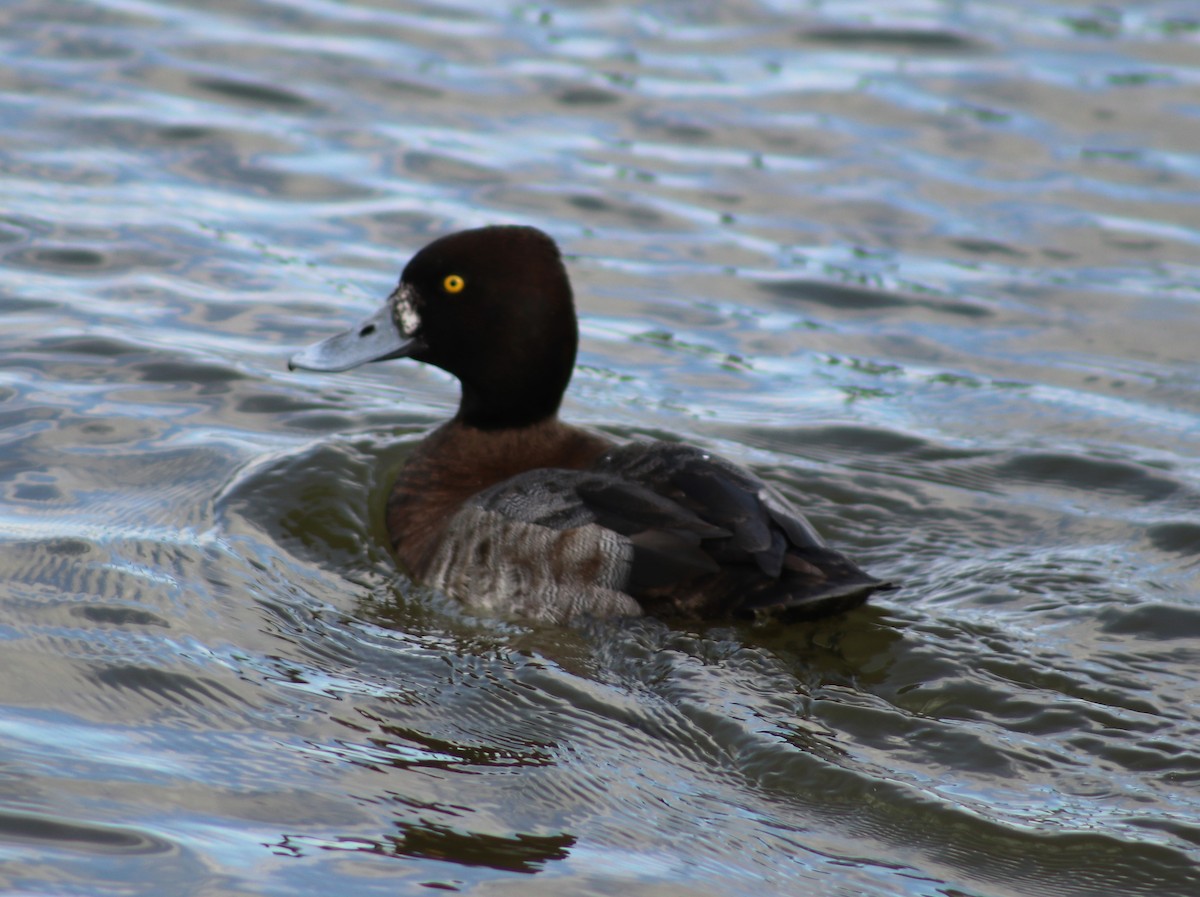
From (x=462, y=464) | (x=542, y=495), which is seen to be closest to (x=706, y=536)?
(x=542, y=495)

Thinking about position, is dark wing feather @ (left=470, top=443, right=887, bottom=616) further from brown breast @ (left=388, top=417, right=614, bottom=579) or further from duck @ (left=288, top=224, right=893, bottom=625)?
brown breast @ (left=388, top=417, right=614, bottom=579)

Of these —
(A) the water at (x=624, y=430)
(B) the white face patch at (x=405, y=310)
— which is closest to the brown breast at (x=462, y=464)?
(A) the water at (x=624, y=430)

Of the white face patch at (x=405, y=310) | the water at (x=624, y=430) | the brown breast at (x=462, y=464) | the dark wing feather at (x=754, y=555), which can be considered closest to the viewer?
the water at (x=624, y=430)

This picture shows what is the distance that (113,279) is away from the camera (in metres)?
8.52

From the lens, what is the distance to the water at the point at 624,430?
4113 millimetres

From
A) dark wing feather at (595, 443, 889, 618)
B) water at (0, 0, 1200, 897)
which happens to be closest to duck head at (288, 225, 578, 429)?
water at (0, 0, 1200, 897)

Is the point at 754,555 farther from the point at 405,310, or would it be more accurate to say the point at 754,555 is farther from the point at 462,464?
the point at 405,310

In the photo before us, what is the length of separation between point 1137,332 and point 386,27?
6999mm

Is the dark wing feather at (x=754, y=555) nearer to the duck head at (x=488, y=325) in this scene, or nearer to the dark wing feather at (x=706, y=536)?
the dark wing feather at (x=706, y=536)

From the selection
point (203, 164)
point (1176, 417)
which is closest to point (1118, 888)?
point (1176, 417)

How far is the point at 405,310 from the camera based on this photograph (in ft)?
20.6

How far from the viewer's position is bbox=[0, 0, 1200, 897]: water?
13.5 ft

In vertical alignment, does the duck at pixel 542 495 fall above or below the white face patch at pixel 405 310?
below

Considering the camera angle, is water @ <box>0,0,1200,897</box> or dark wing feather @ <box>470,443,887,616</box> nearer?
water @ <box>0,0,1200,897</box>
